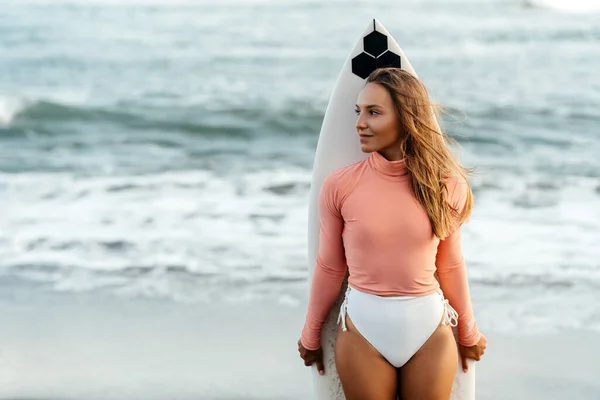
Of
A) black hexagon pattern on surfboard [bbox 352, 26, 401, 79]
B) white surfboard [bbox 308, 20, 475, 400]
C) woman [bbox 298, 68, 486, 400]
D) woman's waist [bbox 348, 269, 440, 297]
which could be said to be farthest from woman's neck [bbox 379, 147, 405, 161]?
black hexagon pattern on surfboard [bbox 352, 26, 401, 79]

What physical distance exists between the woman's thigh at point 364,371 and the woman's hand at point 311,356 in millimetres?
210

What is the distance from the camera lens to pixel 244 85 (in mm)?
11945

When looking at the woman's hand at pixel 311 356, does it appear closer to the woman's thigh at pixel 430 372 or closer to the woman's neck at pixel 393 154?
the woman's thigh at pixel 430 372

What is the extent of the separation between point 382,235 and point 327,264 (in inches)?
7.6

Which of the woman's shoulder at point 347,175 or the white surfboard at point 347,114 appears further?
the white surfboard at point 347,114

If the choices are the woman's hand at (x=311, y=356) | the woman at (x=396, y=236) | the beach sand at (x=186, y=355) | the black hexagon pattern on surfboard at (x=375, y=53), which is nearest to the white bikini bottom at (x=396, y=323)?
the woman at (x=396, y=236)

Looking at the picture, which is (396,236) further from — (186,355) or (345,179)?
(186,355)

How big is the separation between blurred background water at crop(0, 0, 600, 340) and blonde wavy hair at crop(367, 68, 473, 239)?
84.6 inches

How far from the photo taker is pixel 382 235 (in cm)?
187

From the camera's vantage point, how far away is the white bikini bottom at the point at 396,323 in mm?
1910

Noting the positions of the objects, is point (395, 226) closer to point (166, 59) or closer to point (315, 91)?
point (315, 91)

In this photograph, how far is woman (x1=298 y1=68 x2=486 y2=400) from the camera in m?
1.88

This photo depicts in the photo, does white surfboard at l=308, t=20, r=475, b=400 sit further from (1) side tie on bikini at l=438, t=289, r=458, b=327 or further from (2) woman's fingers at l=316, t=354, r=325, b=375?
(1) side tie on bikini at l=438, t=289, r=458, b=327

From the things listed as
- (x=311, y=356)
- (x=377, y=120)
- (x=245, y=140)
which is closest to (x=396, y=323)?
(x=311, y=356)
